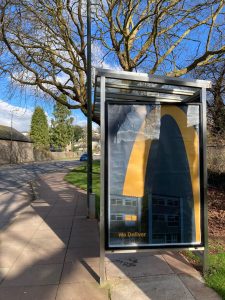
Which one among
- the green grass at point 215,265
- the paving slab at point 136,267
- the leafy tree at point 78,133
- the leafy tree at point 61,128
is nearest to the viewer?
the green grass at point 215,265

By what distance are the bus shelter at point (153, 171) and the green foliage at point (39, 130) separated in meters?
80.8

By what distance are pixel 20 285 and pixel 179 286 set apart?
2.06 m

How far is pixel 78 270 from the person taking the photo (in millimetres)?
5035

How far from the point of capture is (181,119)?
15.7 feet

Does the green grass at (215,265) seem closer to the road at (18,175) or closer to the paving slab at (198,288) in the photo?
the paving slab at (198,288)

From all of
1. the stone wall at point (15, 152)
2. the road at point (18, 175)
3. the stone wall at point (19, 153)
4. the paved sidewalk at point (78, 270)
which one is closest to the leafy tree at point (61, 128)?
the stone wall at point (19, 153)

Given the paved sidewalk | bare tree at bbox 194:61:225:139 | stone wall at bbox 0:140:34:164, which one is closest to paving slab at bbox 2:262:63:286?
the paved sidewalk

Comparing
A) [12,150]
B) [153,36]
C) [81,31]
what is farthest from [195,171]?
[12,150]

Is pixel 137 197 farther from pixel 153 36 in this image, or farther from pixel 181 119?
pixel 153 36

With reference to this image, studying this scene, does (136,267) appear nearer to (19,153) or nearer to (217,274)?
(217,274)

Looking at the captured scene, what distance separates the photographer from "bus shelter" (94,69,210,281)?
4.63 m

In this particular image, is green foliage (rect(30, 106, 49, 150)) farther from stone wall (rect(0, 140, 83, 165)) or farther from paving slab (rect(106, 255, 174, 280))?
paving slab (rect(106, 255, 174, 280))

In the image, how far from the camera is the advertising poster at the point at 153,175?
465 centimetres

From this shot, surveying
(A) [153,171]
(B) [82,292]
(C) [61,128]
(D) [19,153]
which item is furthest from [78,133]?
(B) [82,292]
